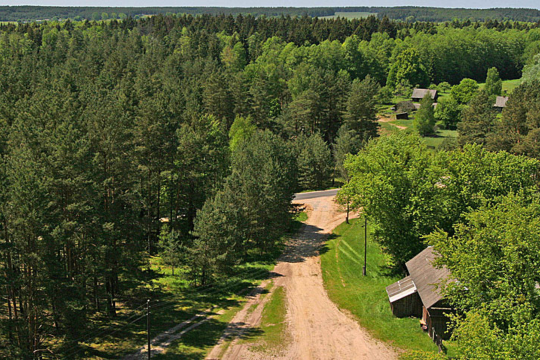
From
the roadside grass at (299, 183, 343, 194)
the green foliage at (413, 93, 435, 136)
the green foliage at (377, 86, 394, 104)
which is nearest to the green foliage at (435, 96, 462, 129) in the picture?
the green foliage at (413, 93, 435, 136)

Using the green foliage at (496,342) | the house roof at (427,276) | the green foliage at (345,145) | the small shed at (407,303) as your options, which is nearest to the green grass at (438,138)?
the green foliage at (345,145)

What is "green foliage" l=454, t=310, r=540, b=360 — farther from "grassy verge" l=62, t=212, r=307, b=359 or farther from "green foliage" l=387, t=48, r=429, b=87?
"green foliage" l=387, t=48, r=429, b=87

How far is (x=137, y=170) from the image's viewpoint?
48875 mm

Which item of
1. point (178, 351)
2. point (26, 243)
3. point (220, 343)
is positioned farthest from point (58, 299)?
point (220, 343)

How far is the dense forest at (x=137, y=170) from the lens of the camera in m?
29.6

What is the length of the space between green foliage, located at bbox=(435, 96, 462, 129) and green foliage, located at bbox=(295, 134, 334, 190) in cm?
4154

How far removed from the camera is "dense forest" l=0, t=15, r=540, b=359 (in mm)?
29594

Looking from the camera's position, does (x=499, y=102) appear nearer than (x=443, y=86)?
Yes

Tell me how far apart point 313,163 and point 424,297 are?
44.0 m

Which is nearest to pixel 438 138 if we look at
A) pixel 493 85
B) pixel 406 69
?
pixel 493 85

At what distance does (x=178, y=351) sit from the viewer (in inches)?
1350

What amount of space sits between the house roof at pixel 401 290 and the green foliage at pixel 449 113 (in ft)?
251

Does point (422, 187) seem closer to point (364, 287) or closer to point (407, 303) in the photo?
point (364, 287)

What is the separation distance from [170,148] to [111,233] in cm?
1869
